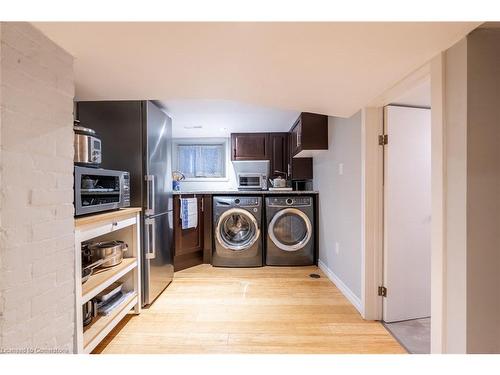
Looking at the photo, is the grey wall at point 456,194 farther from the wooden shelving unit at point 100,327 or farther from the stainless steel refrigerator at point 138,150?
the stainless steel refrigerator at point 138,150

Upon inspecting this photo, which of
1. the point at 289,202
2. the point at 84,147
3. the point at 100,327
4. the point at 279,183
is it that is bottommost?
the point at 100,327

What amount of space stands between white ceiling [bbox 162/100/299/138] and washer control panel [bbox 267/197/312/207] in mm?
1075

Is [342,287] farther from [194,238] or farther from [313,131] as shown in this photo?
[194,238]

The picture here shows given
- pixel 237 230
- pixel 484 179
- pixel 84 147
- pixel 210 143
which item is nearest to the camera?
pixel 484 179

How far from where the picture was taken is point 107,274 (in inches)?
60.9

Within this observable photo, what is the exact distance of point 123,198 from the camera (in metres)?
1.71

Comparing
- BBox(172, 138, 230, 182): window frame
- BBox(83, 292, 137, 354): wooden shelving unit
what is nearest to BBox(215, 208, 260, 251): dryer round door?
BBox(172, 138, 230, 182): window frame

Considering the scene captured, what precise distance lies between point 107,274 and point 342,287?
2.05 metres

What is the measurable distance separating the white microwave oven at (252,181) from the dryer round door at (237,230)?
2.74 ft

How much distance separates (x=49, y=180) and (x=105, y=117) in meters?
1.14

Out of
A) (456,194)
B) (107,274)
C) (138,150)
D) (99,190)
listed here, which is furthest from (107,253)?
(456,194)

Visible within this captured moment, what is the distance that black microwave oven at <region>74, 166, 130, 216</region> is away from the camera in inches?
49.5

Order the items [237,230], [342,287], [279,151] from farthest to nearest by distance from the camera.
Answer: [279,151] → [237,230] → [342,287]
